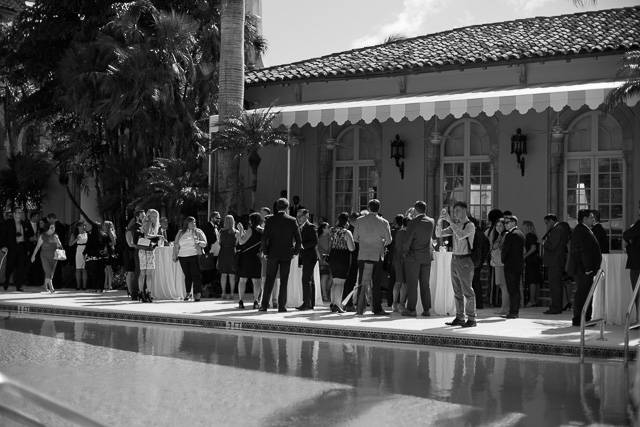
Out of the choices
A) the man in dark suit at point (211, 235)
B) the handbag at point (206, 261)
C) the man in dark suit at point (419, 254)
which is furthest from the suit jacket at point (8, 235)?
the man in dark suit at point (419, 254)

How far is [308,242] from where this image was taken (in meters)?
16.3

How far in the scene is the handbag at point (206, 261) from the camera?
19094mm

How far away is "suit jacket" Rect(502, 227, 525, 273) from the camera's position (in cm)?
1523

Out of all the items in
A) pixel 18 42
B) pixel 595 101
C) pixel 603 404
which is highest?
pixel 18 42

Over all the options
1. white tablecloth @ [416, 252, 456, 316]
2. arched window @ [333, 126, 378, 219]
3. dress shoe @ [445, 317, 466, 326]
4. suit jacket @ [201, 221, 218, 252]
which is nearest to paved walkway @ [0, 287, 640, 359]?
dress shoe @ [445, 317, 466, 326]

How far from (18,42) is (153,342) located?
681 inches

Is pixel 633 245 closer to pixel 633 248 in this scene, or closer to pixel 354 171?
pixel 633 248

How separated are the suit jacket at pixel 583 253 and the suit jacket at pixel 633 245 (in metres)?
0.46

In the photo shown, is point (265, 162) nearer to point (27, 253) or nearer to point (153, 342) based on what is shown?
point (27, 253)

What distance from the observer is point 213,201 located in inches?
837

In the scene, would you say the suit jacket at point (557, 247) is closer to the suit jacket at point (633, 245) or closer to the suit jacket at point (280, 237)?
the suit jacket at point (633, 245)

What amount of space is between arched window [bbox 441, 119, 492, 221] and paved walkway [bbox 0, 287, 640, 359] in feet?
16.4

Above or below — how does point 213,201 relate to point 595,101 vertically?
below

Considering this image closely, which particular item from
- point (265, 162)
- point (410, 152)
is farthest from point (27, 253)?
point (410, 152)
